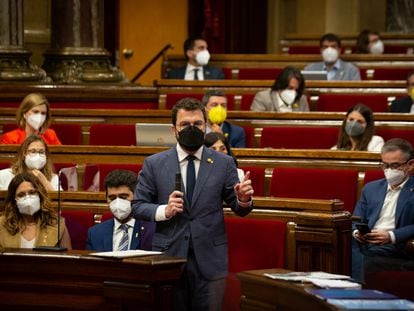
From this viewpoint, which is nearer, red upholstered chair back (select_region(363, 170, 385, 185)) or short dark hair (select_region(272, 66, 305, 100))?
red upholstered chair back (select_region(363, 170, 385, 185))

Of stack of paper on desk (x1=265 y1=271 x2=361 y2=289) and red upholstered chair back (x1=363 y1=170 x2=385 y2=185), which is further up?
red upholstered chair back (x1=363 y1=170 x2=385 y2=185)

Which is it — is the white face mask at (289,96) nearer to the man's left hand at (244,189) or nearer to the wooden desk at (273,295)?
the man's left hand at (244,189)

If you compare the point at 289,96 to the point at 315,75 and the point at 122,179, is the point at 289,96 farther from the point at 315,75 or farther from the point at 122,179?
the point at 122,179

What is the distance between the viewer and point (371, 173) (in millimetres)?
6121

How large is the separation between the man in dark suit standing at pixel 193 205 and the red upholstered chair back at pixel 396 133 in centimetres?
281

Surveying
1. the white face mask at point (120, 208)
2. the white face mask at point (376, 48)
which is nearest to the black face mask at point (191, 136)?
the white face mask at point (120, 208)

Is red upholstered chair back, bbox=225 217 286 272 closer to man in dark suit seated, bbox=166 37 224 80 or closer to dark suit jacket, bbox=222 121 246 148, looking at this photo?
dark suit jacket, bbox=222 121 246 148

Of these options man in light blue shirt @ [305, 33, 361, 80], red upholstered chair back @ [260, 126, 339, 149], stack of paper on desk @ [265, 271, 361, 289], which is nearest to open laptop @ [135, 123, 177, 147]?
red upholstered chair back @ [260, 126, 339, 149]

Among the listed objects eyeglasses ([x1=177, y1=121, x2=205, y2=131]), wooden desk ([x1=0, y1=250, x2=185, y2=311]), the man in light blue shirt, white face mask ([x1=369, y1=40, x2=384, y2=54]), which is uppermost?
white face mask ([x1=369, y1=40, x2=384, y2=54])

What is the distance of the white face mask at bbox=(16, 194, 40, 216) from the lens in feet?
17.5

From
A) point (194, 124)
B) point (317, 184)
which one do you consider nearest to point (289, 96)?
point (317, 184)

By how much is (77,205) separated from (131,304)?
1.51 meters

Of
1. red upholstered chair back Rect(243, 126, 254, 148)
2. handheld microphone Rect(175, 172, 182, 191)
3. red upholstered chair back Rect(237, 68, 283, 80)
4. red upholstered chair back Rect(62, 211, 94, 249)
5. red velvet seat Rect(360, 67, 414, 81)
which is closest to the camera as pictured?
handheld microphone Rect(175, 172, 182, 191)

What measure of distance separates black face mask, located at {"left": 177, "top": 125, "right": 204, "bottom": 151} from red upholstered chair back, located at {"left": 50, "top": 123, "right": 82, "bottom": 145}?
346 centimetres
